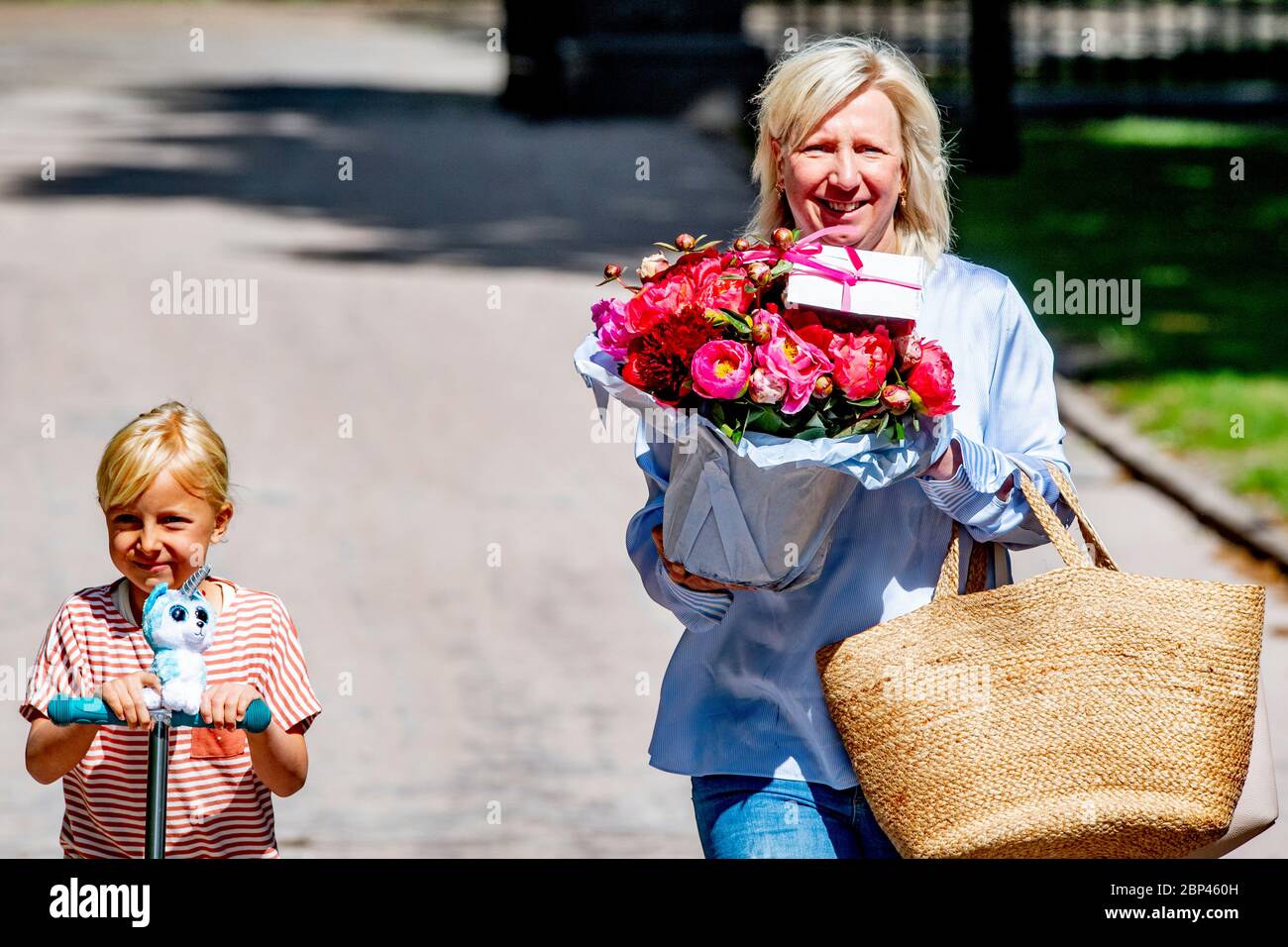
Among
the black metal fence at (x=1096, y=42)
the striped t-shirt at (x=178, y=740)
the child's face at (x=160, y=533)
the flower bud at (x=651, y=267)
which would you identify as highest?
the black metal fence at (x=1096, y=42)

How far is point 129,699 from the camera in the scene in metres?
2.60

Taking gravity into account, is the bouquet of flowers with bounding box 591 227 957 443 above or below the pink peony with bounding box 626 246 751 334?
below

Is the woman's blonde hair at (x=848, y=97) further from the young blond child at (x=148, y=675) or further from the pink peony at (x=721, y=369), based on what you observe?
the young blond child at (x=148, y=675)

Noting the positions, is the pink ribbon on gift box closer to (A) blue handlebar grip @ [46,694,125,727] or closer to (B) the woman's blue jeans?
(B) the woman's blue jeans

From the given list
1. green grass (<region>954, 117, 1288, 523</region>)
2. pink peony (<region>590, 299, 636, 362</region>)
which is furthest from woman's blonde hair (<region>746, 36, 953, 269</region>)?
green grass (<region>954, 117, 1288, 523</region>)

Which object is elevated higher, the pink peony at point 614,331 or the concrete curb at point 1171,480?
the pink peony at point 614,331

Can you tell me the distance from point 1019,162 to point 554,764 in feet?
42.6

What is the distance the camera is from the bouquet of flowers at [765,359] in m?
Answer: 2.66

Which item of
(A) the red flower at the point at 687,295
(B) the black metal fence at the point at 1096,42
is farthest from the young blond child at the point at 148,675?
(B) the black metal fence at the point at 1096,42

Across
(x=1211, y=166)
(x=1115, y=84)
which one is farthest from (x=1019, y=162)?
(x=1115, y=84)

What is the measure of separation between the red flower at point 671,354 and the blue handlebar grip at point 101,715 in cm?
69

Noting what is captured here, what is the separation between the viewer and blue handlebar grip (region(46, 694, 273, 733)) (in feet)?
8.57
